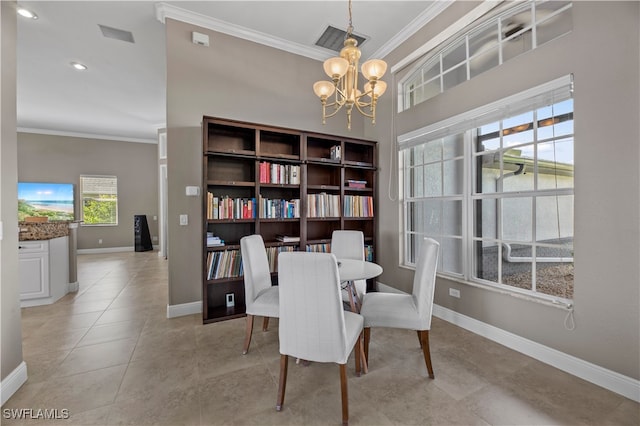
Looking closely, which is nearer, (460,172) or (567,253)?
(567,253)

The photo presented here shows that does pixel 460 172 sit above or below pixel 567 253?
above

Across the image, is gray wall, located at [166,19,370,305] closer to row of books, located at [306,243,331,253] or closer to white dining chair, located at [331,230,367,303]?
row of books, located at [306,243,331,253]

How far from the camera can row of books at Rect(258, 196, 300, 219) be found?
325 cm

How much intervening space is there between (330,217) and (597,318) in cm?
260

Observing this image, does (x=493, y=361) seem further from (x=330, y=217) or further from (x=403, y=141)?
(x=403, y=141)

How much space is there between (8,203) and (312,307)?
2.16 m

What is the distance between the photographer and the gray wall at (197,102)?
3.12 meters

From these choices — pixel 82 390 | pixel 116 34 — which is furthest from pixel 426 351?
pixel 116 34

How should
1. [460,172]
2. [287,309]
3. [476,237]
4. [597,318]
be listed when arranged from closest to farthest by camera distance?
[287,309]
[597,318]
[476,237]
[460,172]

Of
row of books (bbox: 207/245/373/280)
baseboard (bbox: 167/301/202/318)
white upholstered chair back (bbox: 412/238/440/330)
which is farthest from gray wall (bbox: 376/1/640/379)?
baseboard (bbox: 167/301/202/318)

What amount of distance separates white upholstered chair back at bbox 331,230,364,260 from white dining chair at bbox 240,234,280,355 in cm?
98

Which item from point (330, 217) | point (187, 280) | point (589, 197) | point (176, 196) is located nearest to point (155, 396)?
point (187, 280)

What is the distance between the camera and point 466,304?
2777 mm

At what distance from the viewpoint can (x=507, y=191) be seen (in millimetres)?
2508
